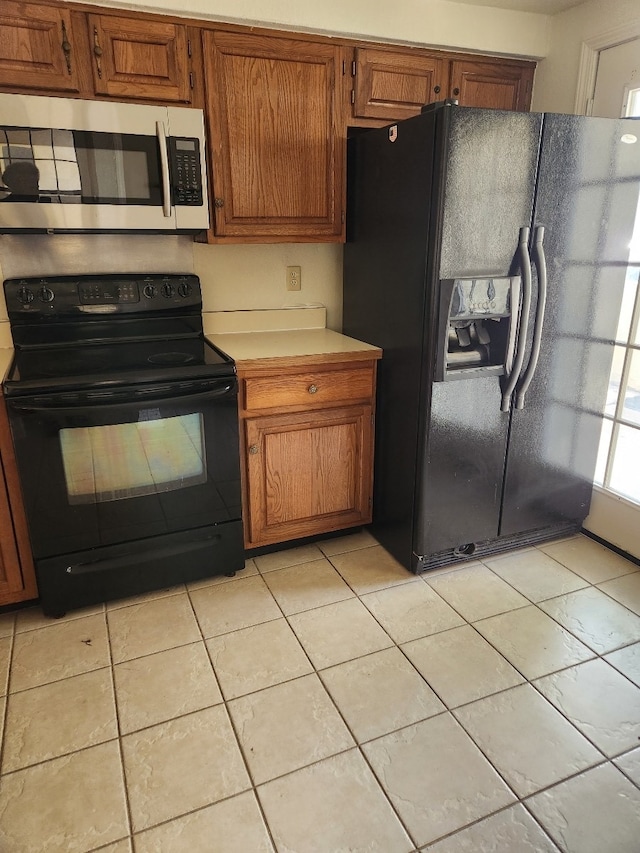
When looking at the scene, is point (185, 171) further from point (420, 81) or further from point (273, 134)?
point (420, 81)

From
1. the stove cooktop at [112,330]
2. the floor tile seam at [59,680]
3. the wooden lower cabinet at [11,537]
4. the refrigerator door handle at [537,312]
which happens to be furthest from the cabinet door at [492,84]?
the floor tile seam at [59,680]

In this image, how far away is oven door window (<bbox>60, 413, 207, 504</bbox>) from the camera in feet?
6.40

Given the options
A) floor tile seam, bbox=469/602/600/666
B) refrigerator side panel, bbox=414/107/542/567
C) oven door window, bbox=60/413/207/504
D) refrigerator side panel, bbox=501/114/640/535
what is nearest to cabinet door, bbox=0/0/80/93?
oven door window, bbox=60/413/207/504

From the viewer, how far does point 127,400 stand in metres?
1.95

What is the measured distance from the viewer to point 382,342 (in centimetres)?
239

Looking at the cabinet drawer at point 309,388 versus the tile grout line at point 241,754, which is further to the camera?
the cabinet drawer at point 309,388

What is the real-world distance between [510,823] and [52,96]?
99.4 inches

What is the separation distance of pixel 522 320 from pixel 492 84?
46.4 inches

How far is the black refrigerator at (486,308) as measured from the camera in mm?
1980

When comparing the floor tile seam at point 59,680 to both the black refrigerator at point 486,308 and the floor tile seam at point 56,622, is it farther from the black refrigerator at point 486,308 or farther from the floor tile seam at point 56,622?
the black refrigerator at point 486,308

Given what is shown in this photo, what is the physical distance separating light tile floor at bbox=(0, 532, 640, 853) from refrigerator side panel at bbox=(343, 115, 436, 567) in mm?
371

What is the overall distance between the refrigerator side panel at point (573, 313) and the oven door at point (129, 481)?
1192mm

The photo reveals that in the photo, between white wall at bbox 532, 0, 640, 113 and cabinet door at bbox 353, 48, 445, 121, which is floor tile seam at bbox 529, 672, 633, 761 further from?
white wall at bbox 532, 0, 640, 113

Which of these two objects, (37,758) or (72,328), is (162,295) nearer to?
(72,328)
